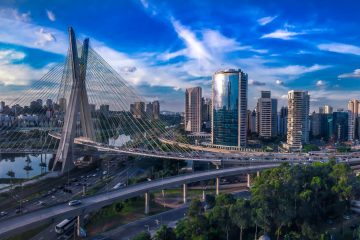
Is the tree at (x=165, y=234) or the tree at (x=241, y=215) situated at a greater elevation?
the tree at (x=241, y=215)

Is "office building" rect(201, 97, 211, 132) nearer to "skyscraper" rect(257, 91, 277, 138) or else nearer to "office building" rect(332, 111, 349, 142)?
"skyscraper" rect(257, 91, 277, 138)

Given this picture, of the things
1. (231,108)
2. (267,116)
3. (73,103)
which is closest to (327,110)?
(267,116)

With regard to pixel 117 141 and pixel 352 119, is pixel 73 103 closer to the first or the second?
pixel 117 141

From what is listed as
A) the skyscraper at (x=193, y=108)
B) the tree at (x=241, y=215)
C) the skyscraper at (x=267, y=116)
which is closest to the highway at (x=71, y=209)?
the tree at (x=241, y=215)

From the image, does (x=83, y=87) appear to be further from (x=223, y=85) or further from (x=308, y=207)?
(x=223, y=85)

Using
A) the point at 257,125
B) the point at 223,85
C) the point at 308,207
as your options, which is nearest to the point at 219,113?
the point at 223,85

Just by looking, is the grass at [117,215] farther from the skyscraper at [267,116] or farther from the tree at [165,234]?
the skyscraper at [267,116]
